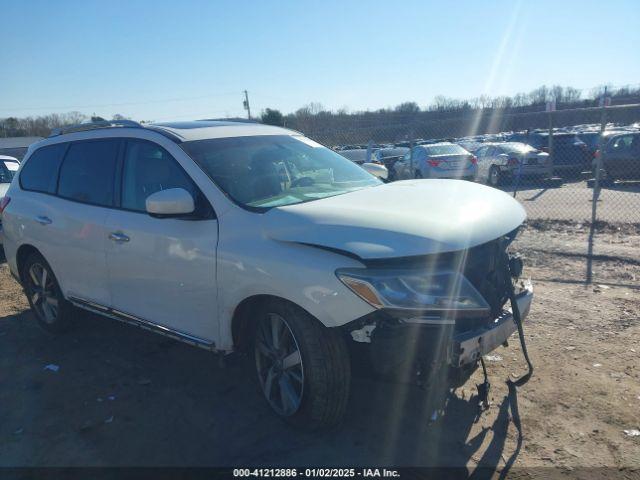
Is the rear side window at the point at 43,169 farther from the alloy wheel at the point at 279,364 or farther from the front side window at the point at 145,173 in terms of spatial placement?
the alloy wheel at the point at 279,364

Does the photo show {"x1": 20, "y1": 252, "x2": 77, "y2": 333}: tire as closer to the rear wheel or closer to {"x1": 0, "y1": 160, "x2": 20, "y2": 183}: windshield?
{"x1": 0, "y1": 160, "x2": 20, "y2": 183}: windshield

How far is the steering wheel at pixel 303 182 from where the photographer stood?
376 cm

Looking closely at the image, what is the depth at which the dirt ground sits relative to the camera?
2957mm

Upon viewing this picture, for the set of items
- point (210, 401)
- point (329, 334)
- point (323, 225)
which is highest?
point (323, 225)

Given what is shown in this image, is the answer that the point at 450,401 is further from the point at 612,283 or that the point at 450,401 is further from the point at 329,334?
the point at 612,283

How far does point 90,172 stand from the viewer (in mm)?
4262

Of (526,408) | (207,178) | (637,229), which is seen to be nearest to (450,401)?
(526,408)

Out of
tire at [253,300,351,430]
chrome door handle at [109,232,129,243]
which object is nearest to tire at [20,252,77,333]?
chrome door handle at [109,232,129,243]

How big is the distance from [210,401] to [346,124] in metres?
29.9

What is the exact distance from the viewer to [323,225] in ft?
9.34

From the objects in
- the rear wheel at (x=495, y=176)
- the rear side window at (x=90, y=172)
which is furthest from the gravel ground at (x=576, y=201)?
the rear side window at (x=90, y=172)

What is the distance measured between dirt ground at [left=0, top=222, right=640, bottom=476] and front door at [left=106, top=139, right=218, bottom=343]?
21.0 inches

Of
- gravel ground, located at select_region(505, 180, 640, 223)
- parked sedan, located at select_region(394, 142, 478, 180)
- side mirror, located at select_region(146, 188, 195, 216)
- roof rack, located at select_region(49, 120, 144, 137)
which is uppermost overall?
roof rack, located at select_region(49, 120, 144, 137)

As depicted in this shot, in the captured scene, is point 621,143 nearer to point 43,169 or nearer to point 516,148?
point 516,148
